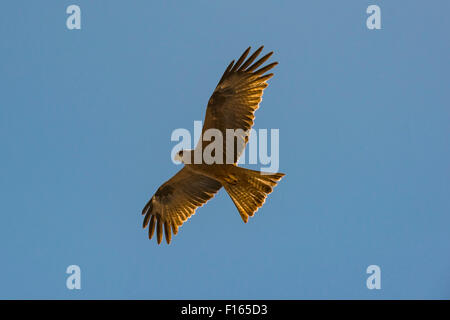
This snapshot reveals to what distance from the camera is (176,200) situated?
40.2ft

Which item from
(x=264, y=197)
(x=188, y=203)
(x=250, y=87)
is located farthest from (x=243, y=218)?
(x=250, y=87)

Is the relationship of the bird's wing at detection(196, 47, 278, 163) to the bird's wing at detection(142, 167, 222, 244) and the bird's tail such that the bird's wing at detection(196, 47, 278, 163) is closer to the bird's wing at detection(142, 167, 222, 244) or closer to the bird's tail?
the bird's tail

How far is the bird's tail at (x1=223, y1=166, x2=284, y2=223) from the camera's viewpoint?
11.0m

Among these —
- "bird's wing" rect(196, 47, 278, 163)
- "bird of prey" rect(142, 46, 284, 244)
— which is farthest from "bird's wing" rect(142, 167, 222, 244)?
"bird's wing" rect(196, 47, 278, 163)

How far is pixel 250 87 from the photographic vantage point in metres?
11.0

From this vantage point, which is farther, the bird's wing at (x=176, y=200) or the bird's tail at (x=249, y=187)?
the bird's wing at (x=176, y=200)

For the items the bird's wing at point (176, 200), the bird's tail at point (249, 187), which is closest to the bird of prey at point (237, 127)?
Result: the bird's tail at point (249, 187)

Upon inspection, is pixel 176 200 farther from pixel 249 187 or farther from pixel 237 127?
pixel 237 127

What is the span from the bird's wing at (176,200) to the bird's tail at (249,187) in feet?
2.51

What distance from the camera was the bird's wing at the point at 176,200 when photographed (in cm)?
1205

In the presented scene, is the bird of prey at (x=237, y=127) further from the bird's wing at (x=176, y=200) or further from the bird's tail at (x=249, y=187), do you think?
the bird's wing at (x=176, y=200)

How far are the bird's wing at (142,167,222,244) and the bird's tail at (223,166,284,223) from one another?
0.76m

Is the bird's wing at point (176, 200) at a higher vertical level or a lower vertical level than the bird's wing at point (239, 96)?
lower
